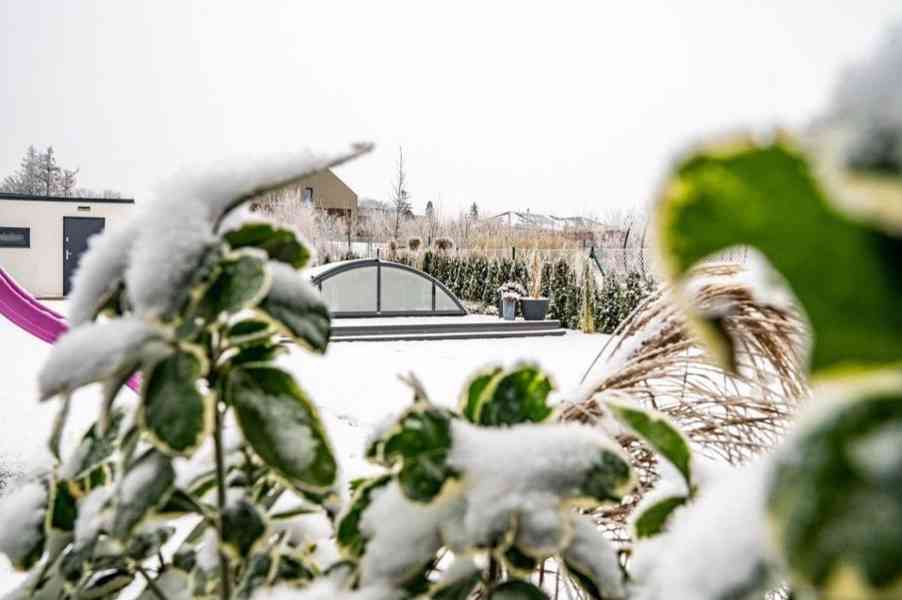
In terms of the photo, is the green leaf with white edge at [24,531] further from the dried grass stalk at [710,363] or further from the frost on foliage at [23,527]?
the dried grass stalk at [710,363]

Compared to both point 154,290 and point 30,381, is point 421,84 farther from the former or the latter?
point 154,290

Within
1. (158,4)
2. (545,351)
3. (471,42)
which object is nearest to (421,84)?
(471,42)

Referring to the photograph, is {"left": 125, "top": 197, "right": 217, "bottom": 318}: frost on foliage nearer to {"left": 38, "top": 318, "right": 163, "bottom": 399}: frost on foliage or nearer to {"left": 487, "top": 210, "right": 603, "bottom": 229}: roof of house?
{"left": 38, "top": 318, "right": 163, "bottom": 399}: frost on foliage

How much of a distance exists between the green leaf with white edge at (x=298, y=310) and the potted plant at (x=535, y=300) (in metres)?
12.3

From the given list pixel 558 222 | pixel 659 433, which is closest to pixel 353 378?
pixel 659 433

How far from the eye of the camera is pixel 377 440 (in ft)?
1.76

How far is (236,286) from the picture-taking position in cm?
48

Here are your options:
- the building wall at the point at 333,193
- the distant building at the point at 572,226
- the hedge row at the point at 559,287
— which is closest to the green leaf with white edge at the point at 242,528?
the hedge row at the point at 559,287

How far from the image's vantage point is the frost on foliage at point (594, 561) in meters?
0.52

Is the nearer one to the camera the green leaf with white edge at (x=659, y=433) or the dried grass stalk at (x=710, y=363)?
the green leaf with white edge at (x=659, y=433)

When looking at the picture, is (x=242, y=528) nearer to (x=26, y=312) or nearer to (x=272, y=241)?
(x=272, y=241)

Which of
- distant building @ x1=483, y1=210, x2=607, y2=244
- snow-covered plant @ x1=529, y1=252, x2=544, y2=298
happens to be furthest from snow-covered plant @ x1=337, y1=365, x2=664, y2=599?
distant building @ x1=483, y1=210, x2=607, y2=244

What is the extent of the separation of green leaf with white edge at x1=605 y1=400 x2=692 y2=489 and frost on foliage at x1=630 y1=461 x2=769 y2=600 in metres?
0.24

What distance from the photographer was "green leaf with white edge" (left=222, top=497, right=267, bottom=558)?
22.0 inches
